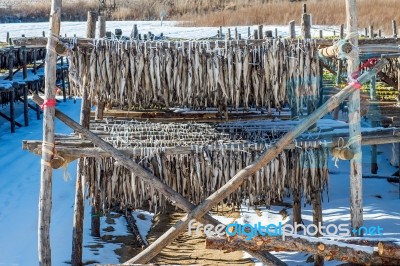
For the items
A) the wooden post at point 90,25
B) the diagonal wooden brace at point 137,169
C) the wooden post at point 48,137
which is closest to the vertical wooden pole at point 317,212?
the diagonal wooden brace at point 137,169

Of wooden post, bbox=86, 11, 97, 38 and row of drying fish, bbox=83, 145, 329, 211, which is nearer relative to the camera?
row of drying fish, bbox=83, 145, 329, 211

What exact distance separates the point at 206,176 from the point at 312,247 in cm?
178

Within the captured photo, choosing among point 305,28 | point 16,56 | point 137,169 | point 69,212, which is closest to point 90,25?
point 137,169

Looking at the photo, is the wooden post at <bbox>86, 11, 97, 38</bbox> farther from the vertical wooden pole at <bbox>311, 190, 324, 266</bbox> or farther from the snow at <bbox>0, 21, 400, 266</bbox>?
the vertical wooden pole at <bbox>311, 190, 324, 266</bbox>

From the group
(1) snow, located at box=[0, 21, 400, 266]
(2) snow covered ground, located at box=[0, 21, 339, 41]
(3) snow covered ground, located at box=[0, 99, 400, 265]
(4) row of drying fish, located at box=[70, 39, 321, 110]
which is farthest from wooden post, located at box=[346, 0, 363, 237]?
(2) snow covered ground, located at box=[0, 21, 339, 41]

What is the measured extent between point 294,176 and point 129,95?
211 centimetres

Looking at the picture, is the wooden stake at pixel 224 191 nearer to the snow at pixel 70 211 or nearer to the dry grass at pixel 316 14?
the snow at pixel 70 211

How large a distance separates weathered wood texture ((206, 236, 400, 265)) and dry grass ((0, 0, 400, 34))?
1581cm

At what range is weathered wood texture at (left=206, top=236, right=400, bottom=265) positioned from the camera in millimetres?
5559

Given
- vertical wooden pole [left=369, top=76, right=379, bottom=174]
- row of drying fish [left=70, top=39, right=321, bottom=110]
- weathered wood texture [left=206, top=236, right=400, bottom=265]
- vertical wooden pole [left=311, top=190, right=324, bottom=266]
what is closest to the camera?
weathered wood texture [left=206, top=236, right=400, bottom=265]

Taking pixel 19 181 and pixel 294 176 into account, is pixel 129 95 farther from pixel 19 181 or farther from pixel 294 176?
pixel 19 181

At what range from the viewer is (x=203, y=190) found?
7.11 m

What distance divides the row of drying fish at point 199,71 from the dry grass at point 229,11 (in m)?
14.3

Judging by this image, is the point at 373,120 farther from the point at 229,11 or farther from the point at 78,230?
the point at 229,11
